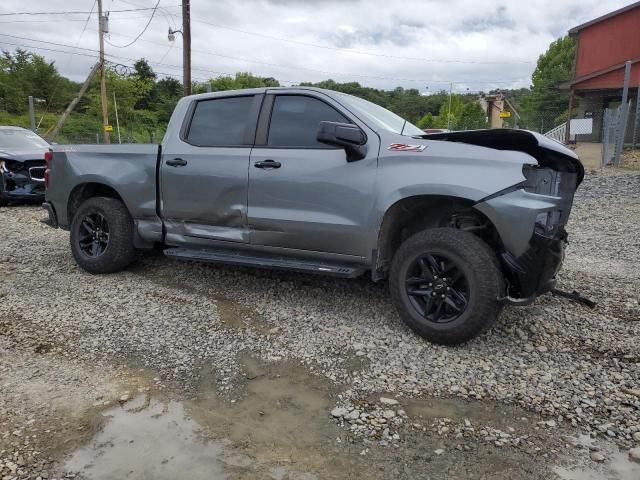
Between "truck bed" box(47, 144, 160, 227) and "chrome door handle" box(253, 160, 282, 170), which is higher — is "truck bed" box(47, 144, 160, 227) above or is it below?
below

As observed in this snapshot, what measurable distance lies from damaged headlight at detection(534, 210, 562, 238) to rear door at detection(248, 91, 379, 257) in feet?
3.81

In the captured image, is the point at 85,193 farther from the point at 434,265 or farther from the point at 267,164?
the point at 434,265

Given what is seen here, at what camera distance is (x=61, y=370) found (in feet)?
11.3

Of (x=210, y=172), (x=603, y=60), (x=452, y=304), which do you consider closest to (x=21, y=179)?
(x=210, y=172)

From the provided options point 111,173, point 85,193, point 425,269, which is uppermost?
point 111,173

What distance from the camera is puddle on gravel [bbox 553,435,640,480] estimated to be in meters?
2.40

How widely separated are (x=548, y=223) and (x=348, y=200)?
140 cm

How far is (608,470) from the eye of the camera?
2451 millimetres

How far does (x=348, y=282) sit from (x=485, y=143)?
191 cm

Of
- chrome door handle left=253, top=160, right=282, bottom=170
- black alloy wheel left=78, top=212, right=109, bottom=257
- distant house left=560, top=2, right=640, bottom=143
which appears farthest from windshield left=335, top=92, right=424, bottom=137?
distant house left=560, top=2, right=640, bottom=143

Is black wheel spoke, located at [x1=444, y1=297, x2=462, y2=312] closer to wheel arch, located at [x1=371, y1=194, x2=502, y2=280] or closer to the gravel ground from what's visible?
the gravel ground

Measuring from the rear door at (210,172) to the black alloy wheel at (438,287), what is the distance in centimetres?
158

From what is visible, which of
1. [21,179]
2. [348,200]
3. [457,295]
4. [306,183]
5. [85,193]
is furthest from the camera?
[21,179]

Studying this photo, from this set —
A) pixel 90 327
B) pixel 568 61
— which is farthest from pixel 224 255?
pixel 568 61
